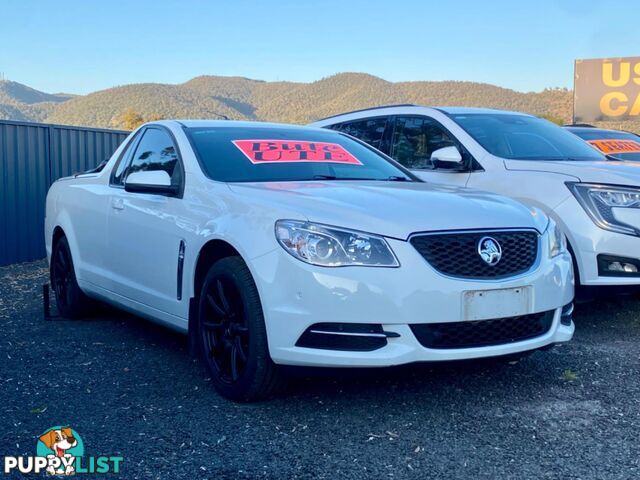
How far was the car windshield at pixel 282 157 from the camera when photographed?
4707mm

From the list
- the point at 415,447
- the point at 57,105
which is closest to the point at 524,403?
the point at 415,447

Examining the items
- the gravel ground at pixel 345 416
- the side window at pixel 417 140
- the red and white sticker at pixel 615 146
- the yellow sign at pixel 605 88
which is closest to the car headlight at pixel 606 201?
the gravel ground at pixel 345 416

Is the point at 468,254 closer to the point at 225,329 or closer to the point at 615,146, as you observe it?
the point at 225,329

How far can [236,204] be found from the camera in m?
4.11

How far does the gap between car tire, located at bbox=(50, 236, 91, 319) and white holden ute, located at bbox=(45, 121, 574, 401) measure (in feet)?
4.01

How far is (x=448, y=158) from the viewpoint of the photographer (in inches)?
250

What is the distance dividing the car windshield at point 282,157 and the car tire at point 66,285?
189cm

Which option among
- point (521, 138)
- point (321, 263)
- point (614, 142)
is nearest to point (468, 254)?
point (321, 263)

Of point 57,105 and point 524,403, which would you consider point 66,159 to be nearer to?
point 524,403

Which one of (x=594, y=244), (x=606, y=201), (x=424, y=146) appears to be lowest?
(x=594, y=244)

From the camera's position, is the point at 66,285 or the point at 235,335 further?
the point at 66,285

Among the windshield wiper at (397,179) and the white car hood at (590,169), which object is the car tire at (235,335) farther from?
the white car hood at (590,169)

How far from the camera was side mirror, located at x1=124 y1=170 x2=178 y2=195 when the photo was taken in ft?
15.2

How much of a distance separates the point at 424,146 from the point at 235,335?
361cm
